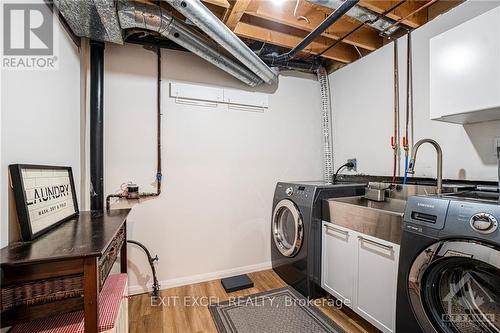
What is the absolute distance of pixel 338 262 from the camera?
6.33 feet

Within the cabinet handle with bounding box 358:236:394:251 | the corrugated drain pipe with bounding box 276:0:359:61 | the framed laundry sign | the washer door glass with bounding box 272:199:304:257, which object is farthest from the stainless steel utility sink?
the framed laundry sign

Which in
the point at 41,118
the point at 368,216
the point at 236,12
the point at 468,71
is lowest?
the point at 368,216

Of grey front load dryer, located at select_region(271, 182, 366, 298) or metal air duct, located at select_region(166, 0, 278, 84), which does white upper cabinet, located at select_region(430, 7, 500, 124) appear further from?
metal air duct, located at select_region(166, 0, 278, 84)

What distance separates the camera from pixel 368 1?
1758 mm

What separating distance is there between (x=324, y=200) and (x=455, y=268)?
1020mm

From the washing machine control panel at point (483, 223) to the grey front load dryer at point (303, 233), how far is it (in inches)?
43.3

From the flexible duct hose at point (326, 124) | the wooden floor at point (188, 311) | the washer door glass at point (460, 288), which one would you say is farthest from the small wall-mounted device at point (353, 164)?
the washer door glass at point (460, 288)

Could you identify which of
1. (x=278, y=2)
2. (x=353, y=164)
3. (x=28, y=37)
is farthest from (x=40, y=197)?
(x=353, y=164)

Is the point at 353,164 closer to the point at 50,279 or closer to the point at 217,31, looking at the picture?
the point at 217,31

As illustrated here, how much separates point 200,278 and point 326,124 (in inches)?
88.9

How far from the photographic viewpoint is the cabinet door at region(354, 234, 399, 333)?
4.90 ft

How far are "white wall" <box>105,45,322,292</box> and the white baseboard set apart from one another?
10 mm

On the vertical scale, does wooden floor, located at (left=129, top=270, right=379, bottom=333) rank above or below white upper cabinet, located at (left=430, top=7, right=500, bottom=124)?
below

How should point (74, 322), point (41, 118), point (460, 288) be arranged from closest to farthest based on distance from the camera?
point (74, 322) → point (460, 288) → point (41, 118)
